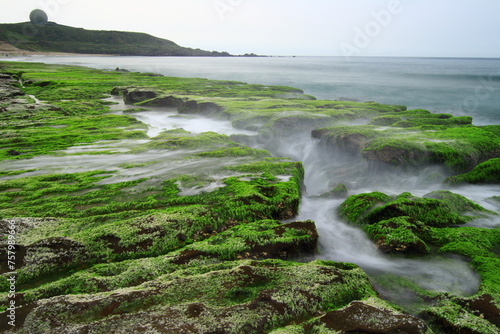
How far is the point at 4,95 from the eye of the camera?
2364 cm

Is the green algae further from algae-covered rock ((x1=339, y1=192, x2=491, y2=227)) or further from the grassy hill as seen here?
the grassy hill

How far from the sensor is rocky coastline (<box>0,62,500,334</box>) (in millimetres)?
4098

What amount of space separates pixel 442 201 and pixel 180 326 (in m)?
8.28

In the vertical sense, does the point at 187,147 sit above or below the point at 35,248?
above

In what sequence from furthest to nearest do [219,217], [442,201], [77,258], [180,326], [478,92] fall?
[478,92] < [442,201] < [219,217] < [77,258] < [180,326]

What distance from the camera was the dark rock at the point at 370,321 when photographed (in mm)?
3846

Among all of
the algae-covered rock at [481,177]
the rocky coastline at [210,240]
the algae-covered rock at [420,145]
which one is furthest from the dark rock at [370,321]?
the algae-covered rock at [420,145]

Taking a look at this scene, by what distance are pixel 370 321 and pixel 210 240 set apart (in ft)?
11.2

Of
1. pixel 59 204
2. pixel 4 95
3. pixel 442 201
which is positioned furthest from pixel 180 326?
pixel 4 95

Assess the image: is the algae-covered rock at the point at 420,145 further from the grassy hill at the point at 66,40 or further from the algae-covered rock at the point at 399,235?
the grassy hill at the point at 66,40

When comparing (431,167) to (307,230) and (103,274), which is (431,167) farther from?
(103,274)

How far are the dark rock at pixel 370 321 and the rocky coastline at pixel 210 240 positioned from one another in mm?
22

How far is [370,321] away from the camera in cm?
398

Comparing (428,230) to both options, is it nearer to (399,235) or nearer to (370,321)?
(399,235)
